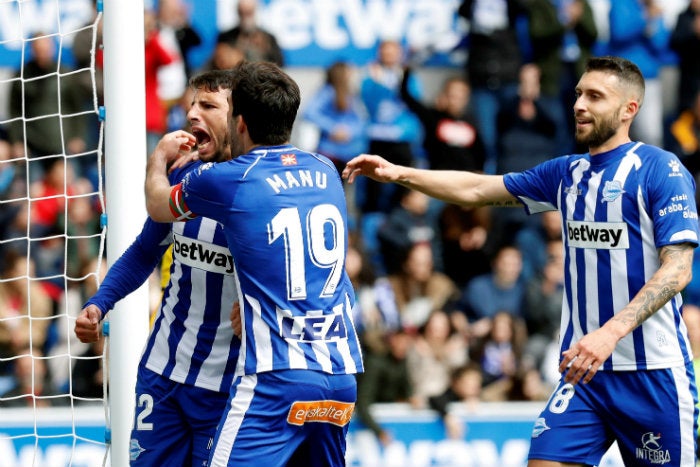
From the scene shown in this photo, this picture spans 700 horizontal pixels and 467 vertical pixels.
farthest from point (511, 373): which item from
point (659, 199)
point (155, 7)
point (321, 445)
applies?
point (321, 445)

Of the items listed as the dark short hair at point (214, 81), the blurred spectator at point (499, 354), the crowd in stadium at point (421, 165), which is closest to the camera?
the dark short hair at point (214, 81)

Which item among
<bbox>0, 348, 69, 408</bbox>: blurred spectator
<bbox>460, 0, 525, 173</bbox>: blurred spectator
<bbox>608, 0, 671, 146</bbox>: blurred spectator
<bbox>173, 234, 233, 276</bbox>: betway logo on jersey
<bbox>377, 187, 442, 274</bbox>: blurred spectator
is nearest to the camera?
<bbox>173, 234, 233, 276</bbox>: betway logo on jersey

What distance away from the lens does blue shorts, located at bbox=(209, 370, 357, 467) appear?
4512mm

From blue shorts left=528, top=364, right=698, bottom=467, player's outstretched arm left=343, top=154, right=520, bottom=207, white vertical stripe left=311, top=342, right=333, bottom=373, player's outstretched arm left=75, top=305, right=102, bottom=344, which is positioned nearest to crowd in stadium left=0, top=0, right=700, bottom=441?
player's outstretched arm left=343, top=154, right=520, bottom=207

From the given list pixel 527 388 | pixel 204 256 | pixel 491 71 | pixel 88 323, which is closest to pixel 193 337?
pixel 204 256

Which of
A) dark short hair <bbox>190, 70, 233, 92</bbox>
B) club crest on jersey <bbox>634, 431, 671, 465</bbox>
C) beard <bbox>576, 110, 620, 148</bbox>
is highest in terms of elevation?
dark short hair <bbox>190, 70, 233, 92</bbox>

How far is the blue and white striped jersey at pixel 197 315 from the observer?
5.16 m

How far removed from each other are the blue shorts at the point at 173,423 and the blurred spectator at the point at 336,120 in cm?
609

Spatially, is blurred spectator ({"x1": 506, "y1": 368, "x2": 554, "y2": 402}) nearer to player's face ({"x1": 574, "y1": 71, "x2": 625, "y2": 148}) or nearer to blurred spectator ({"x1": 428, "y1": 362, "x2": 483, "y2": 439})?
blurred spectator ({"x1": 428, "y1": 362, "x2": 483, "y2": 439})

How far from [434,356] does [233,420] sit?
6.06m

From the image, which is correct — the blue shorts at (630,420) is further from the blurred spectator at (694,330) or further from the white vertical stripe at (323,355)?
the blurred spectator at (694,330)

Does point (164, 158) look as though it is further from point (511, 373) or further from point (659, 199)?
point (511, 373)

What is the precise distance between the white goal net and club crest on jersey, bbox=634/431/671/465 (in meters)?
5.23

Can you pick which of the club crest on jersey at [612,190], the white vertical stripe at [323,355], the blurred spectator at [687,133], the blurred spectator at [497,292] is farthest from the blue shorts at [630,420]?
the blurred spectator at [687,133]
